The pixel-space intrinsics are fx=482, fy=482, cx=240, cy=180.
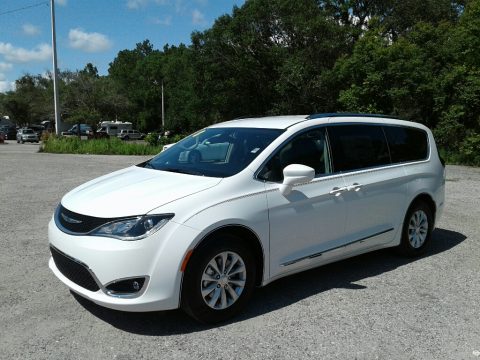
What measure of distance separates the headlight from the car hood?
0.06m

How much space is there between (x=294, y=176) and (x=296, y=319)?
1.20m

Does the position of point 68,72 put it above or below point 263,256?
above

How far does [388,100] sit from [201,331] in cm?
2010

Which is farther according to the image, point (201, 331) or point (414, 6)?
point (414, 6)

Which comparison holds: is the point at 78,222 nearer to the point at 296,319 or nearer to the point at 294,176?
the point at 294,176

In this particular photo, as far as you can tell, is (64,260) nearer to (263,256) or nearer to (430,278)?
(263,256)

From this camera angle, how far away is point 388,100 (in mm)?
21984

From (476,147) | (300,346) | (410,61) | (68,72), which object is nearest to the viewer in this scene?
(300,346)

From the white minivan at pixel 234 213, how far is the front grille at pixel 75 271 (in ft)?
0.04

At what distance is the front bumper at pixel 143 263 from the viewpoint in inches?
138

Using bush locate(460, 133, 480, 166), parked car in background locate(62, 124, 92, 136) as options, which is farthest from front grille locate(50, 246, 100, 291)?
parked car in background locate(62, 124, 92, 136)

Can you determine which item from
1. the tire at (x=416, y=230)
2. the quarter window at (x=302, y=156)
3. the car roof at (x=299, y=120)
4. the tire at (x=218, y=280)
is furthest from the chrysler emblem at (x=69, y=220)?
the tire at (x=416, y=230)

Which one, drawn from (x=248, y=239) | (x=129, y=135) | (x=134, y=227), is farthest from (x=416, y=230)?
(x=129, y=135)

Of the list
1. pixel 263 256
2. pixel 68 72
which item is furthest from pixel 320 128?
pixel 68 72
